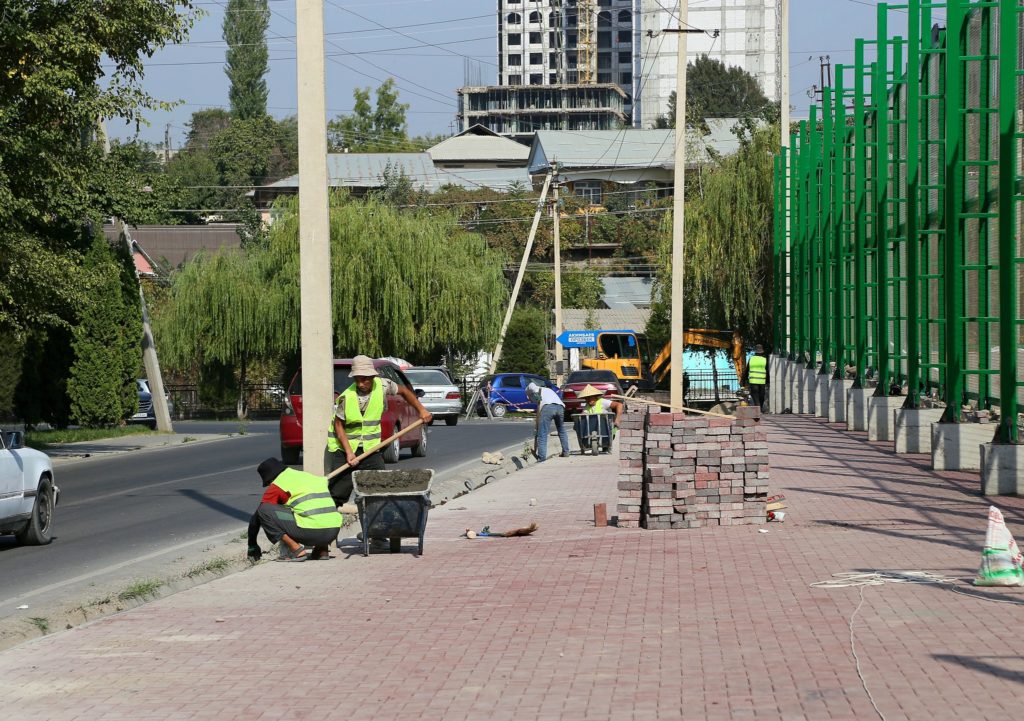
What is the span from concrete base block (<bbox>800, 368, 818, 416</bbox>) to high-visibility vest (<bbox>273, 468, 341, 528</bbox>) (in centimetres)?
2665

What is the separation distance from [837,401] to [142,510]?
18746 mm

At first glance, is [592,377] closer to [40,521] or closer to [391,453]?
[391,453]

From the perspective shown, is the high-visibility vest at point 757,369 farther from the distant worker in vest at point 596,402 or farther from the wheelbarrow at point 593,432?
the wheelbarrow at point 593,432

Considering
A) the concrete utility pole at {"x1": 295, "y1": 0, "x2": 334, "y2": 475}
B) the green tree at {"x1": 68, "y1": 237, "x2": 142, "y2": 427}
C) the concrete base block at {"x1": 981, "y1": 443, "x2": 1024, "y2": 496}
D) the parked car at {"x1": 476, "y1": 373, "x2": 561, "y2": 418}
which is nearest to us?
the concrete utility pole at {"x1": 295, "y1": 0, "x2": 334, "y2": 475}

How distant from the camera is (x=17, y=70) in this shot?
21.7 metres

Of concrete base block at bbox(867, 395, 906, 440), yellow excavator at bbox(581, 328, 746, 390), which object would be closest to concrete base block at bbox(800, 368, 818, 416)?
concrete base block at bbox(867, 395, 906, 440)

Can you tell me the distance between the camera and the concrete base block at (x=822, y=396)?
115 feet

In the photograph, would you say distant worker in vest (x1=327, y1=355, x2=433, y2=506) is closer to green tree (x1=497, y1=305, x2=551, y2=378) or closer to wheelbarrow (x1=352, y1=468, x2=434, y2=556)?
wheelbarrow (x1=352, y1=468, x2=434, y2=556)

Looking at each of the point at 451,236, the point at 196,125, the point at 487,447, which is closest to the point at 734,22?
the point at 196,125

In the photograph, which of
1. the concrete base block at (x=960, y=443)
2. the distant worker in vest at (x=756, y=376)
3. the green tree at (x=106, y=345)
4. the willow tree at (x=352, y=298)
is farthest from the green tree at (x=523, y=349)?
the concrete base block at (x=960, y=443)

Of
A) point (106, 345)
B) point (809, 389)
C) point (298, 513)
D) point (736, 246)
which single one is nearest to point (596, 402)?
point (298, 513)

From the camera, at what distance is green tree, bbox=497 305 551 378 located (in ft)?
216

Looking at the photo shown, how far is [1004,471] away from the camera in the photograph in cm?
1538

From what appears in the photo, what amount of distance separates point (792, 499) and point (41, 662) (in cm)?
953
